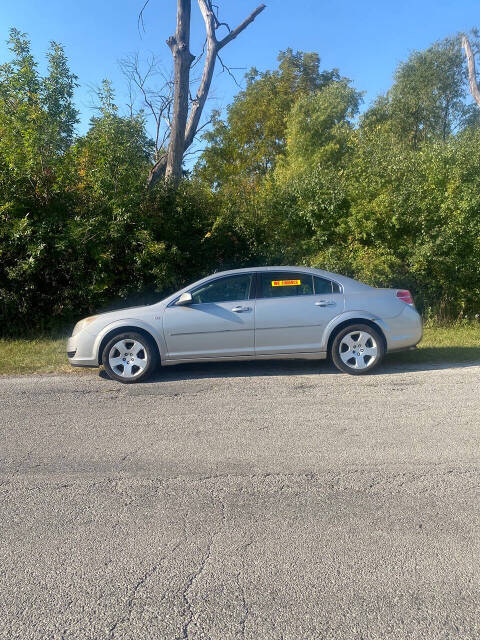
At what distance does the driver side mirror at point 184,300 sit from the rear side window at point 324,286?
1.78 m

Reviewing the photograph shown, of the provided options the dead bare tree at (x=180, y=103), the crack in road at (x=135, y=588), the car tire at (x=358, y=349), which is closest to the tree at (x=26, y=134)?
the dead bare tree at (x=180, y=103)

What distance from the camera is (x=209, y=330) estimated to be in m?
7.83

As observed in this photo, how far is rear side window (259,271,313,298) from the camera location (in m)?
8.08

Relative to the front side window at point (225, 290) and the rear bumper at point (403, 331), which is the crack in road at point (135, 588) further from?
the rear bumper at point (403, 331)

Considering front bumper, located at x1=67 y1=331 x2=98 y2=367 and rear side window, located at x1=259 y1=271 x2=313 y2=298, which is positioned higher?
rear side window, located at x1=259 y1=271 x2=313 y2=298

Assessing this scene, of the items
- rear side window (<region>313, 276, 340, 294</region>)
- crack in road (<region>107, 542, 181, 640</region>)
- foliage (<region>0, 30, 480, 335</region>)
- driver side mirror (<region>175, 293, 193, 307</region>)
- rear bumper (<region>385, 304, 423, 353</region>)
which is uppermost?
foliage (<region>0, 30, 480, 335</region>)

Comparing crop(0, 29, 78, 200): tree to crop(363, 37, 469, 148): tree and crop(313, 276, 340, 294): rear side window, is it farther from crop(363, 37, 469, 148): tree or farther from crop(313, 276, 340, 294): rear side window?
crop(363, 37, 469, 148): tree

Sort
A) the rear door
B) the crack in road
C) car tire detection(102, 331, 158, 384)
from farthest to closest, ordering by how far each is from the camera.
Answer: the rear door → car tire detection(102, 331, 158, 384) → the crack in road

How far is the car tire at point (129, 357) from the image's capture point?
7754 mm

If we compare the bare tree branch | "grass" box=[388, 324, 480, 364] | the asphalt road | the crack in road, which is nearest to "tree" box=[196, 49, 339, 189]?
the bare tree branch

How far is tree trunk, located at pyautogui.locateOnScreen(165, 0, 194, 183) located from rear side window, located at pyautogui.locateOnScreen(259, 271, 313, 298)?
7.39m

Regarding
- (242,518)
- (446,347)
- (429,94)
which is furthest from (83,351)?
(429,94)

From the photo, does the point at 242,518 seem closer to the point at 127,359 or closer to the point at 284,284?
the point at 127,359

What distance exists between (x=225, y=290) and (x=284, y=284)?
84 centimetres
